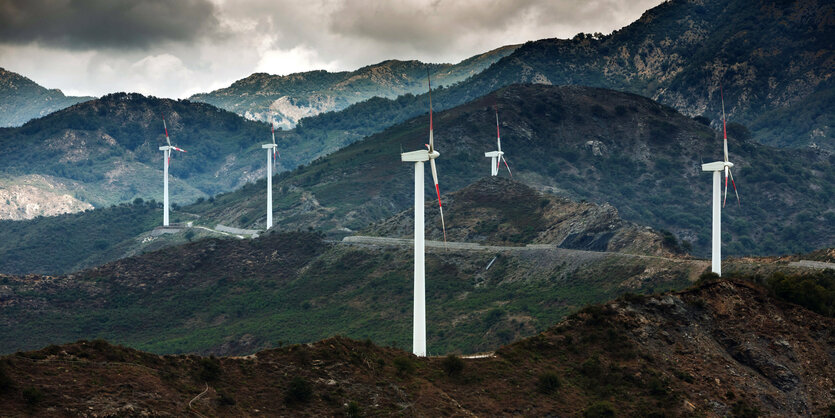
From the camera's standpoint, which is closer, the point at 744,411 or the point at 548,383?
the point at 548,383

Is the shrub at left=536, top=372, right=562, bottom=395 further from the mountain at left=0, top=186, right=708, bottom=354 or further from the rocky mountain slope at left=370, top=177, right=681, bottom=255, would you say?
the rocky mountain slope at left=370, top=177, right=681, bottom=255

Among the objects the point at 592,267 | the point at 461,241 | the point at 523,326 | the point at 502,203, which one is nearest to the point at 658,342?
the point at 523,326

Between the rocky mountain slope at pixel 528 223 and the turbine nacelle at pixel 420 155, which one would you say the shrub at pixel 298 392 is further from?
the rocky mountain slope at pixel 528 223

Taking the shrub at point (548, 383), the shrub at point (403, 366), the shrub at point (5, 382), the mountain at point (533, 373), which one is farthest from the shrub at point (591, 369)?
the shrub at point (5, 382)

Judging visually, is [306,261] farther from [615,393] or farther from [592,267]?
[615,393]

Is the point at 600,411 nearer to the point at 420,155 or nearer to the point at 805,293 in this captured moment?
the point at 420,155

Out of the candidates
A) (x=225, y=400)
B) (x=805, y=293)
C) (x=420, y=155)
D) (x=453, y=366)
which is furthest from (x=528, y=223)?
(x=225, y=400)
